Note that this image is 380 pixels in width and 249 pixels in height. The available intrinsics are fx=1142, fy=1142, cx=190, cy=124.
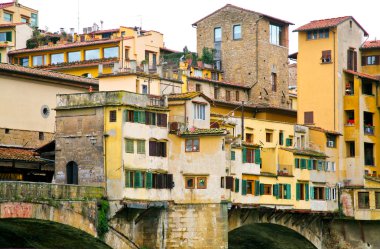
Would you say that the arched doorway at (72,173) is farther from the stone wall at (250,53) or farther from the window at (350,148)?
the stone wall at (250,53)

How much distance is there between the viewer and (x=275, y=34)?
332 ft

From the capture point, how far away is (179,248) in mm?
66312

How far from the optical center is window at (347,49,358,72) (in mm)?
90938

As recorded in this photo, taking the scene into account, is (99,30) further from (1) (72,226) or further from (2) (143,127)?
(1) (72,226)

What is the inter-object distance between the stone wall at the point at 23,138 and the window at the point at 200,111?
35.4 feet

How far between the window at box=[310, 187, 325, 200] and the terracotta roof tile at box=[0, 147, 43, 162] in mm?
23650

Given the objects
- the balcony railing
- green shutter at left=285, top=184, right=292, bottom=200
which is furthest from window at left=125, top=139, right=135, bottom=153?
the balcony railing

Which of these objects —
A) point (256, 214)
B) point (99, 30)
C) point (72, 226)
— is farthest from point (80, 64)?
point (72, 226)

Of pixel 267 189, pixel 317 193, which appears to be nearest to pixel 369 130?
pixel 317 193

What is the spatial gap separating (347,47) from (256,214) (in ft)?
62.0

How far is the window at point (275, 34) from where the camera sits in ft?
330

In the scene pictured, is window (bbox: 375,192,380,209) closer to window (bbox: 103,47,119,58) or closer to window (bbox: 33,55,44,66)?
window (bbox: 103,47,119,58)

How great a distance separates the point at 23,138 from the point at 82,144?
32.8 feet

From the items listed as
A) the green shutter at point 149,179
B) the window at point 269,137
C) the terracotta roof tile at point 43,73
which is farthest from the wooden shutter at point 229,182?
the terracotta roof tile at point 43,73
